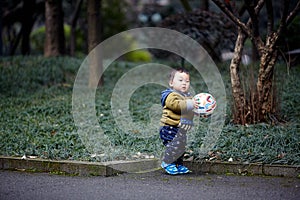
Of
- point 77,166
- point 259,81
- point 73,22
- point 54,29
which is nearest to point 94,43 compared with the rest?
point 54,29

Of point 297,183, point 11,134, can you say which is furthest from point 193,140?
point 11,134

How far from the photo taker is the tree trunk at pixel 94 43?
41.2 ft

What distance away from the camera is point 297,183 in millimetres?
5703

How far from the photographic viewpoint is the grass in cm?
678

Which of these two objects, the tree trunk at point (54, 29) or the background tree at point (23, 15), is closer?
the tree trunk at point (54, 29)

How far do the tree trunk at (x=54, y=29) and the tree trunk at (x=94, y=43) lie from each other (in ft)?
10.4

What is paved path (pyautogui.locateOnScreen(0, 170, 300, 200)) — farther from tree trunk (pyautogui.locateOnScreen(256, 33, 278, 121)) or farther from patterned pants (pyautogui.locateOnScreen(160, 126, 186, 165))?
tree trunk (pyautogui.locateOnScreen(256, 33, 278, 121))

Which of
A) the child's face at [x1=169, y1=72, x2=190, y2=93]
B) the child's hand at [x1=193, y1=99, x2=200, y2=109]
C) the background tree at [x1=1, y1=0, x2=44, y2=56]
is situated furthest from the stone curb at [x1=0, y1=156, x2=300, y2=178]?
the background tree at [x1=1, y1=0, x2=44, y2=56]

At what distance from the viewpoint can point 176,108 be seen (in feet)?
19.7

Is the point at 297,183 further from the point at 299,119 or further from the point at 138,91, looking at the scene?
the point at 138,91

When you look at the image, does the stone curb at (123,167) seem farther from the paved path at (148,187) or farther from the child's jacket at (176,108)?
the child's jacket at (176,108)

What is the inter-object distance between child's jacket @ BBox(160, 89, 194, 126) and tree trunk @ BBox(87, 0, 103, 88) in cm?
660

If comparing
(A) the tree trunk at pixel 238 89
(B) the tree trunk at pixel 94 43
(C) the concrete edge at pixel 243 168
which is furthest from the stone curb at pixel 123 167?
(B) the tree trunk at pixel 94 43

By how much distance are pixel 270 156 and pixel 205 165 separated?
78 centimetres
